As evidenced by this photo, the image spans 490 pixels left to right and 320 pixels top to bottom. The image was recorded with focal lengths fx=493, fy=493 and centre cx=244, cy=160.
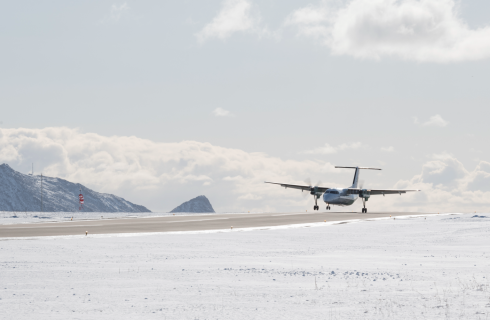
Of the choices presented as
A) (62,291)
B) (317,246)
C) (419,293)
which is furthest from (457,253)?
(62,291)

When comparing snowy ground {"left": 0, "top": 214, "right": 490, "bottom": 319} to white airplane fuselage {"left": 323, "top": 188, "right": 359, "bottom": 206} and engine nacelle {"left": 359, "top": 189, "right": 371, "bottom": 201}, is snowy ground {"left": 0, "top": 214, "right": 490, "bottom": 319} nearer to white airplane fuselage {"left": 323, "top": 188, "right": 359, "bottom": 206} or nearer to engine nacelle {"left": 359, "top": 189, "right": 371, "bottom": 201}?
white airplane fuselage {"left": 323, "top": 188, "right": 359, "bottom": 206}

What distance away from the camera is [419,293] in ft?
42.3

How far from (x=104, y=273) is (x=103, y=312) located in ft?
19.9

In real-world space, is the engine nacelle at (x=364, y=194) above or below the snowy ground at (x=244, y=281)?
above

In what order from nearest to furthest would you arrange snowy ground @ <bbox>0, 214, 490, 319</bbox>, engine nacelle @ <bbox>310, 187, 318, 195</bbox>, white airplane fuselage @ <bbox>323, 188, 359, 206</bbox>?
snowy ground @ <bbox>0, 214, 490, 319</bbox>, white airplane fuselage @ <bbox>323, 188, 359, 206</bbox>, engine nacelle @ <bbox>310, 187, 318, 195</bbox>

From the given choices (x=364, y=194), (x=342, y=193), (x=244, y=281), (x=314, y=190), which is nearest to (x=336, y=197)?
(x=342, y=193)

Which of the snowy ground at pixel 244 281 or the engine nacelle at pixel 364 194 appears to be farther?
the engine nacelle at pixel 364 194

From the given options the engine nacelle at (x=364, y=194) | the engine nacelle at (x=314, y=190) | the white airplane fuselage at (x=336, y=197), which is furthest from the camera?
the engine nacelle at (x=314, y=190)

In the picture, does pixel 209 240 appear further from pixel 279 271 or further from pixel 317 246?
pixel 279 271

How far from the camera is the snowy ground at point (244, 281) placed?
1107 cm

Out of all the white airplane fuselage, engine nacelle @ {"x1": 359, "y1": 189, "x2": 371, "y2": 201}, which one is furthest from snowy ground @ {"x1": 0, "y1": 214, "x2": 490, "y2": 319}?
engine nacelle @ {"x1": 359, "y1": 189, "x2": 371, "y2": 201}

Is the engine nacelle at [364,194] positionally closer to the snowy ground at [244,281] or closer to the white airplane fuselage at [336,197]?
the white airplane fuselage at [336,197]

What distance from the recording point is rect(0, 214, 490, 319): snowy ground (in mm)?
11070

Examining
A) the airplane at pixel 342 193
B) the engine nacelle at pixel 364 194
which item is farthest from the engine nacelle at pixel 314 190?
the engine nacelle at pixel 364 194
